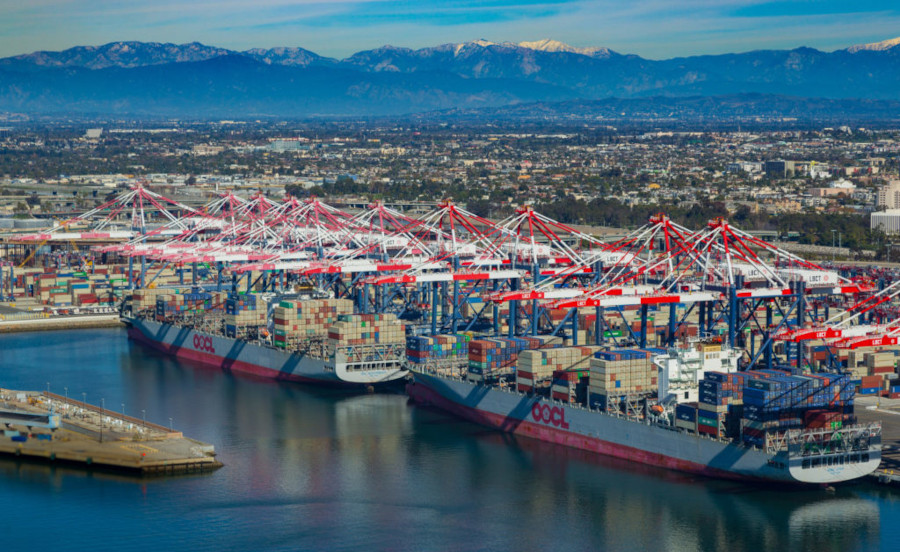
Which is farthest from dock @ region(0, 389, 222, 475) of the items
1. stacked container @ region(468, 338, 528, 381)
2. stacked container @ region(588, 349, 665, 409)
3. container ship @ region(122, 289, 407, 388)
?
stacked container @ region(588, 349, 665, 409)

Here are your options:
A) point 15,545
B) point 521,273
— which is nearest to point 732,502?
point 15,545

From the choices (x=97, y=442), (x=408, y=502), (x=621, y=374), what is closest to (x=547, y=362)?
(x=621, y=374)

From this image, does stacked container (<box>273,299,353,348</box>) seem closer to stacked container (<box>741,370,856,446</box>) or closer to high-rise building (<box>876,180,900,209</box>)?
stacked container (<box>741,370,856,446</box>)

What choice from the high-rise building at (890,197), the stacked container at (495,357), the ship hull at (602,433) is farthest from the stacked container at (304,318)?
the high-rise building at (890,197)

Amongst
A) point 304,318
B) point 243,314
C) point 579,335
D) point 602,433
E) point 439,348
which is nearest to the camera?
point 602,433

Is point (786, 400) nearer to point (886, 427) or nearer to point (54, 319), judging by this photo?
point (886, 427)

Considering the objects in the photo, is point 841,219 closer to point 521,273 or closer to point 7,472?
point 521,273

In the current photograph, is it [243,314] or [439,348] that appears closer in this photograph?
[439,348]
